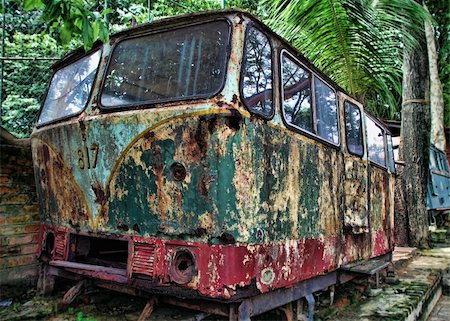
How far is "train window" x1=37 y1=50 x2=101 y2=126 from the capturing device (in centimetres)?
317

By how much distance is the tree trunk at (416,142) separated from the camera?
7.58 metres

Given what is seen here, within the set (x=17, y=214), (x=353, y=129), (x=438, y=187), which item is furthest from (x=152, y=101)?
(x=438, y=187)

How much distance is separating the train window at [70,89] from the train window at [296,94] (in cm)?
149

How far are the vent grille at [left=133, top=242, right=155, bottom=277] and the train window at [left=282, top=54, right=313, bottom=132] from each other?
128cm

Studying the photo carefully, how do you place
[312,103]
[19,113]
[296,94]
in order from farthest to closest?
[19,113]
[312,103]
[296,94]

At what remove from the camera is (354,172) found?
3.98 metres

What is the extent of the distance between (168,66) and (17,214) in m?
2.03

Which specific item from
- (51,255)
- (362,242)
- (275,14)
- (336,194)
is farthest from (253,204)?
(275,14)

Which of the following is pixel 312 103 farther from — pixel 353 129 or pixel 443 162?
pixel 443 162

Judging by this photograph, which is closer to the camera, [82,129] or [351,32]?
[82,129]

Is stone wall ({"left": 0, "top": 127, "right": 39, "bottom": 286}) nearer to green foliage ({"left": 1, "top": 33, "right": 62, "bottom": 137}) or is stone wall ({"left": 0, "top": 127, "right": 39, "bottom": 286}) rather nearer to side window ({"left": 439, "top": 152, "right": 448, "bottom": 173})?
green foliage ({"left": 1, "top": 33, "right": 62, "bottom": 137})

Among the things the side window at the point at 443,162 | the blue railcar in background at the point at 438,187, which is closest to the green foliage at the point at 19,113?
the blue railcar in background at the point at 438,187

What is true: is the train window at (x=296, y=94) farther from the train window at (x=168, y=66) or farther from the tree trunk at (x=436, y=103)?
the tree trunk at (x=436, y=103)

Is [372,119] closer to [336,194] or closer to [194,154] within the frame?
[336,194]
